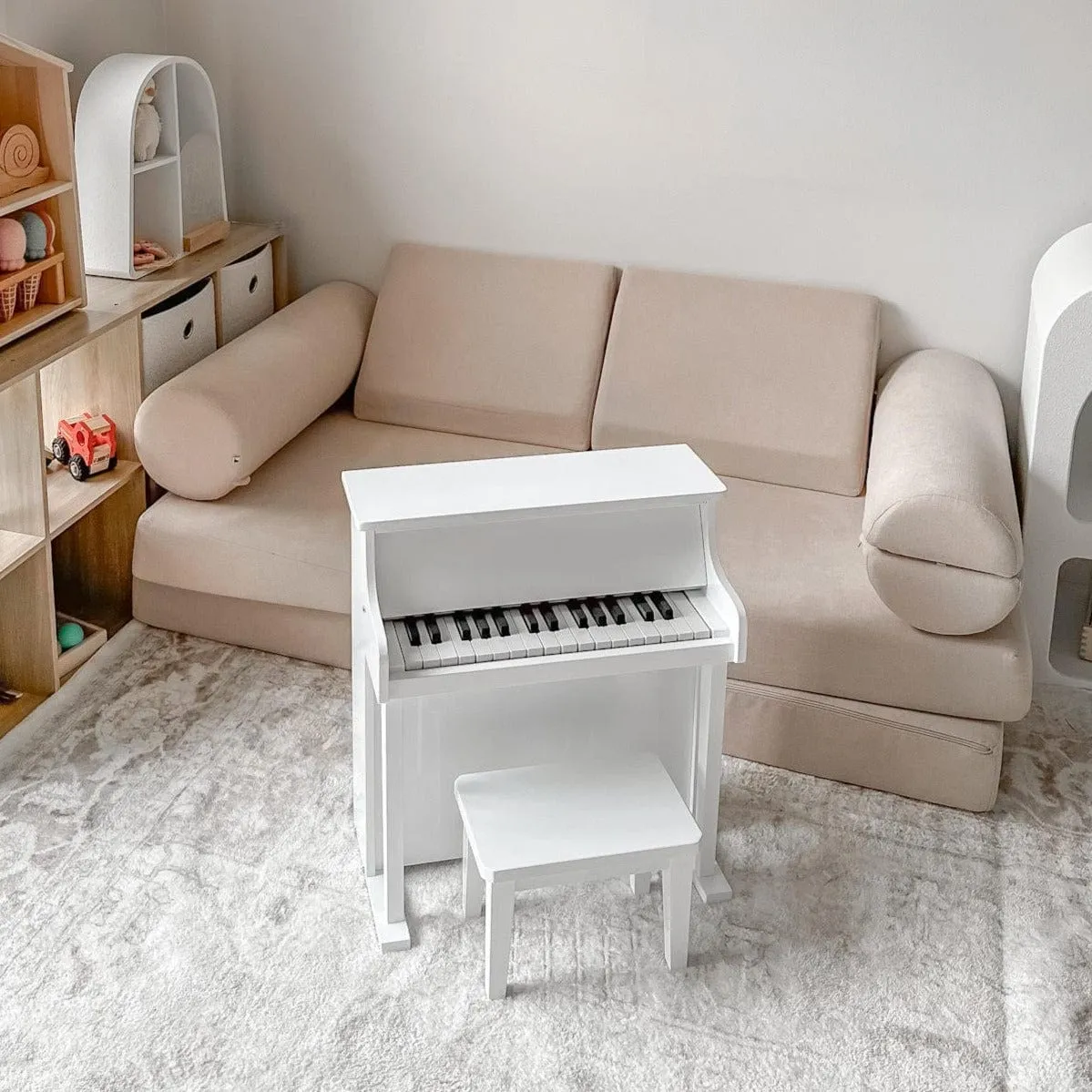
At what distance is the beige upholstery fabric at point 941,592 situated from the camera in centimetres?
255

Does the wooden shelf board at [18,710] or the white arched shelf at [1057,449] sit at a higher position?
the white arched shelf at [1057,449]

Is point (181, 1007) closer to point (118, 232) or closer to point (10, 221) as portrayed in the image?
point (10, 221)

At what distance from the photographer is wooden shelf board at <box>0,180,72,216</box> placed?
8.54ft

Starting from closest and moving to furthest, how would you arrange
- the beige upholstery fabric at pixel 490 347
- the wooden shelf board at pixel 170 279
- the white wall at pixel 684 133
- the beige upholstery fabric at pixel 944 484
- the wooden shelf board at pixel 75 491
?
the beige upholstery fabric at pixel 944 484, the wooden shelf board at pixel 75 491, the wooden shelf board at pixel 170 279, the white wall at pixel 684 133, the beige upholstery fabric at pixel 490 347

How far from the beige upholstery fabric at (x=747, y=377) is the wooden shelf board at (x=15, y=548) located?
52.2 inches

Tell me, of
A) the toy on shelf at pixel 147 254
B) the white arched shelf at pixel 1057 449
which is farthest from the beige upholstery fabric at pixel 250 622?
the white arched shelf at pixel 1057 449


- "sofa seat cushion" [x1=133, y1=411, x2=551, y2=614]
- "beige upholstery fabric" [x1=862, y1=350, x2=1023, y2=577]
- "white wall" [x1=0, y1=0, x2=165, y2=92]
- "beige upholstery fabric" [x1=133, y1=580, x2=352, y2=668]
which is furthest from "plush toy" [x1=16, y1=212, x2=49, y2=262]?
"beige upholstery fabric" [x1=862, y1=350, x2=1023, y2=577]

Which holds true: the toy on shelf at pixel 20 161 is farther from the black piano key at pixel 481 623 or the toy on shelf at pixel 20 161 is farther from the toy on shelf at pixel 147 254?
the black piano key at pixel 481 623

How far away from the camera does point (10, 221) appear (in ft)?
8.75

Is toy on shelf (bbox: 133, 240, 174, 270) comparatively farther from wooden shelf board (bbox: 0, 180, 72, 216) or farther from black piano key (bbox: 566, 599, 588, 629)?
black piano key (bbox: 566, 599, 588, 629)

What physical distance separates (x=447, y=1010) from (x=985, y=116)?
2.28 metres

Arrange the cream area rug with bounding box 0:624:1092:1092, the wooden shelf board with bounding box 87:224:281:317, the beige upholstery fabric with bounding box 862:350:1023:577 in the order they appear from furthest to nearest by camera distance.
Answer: the wooden shelf board with bounding box 87:224:281:317 → the beige upholstery fabric with bounding box 862:350:1023:577 → the cream area rug with bounding box 0:624:1092:1092

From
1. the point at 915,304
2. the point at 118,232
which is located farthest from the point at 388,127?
the point at 915,304

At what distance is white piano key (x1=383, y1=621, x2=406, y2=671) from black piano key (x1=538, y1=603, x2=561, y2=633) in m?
0.25
